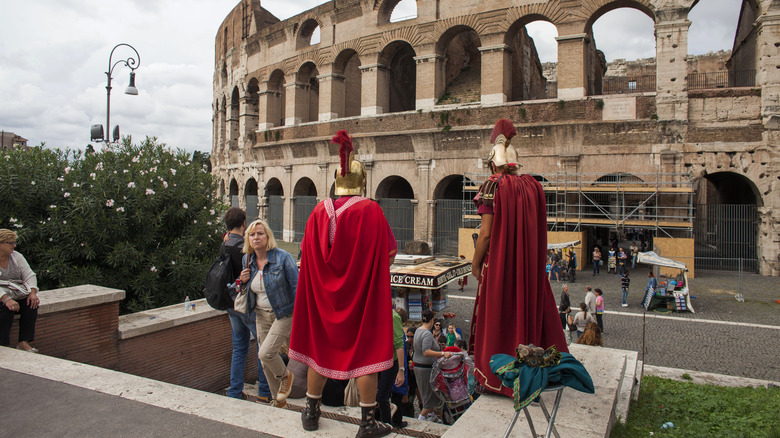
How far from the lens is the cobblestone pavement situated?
26.3 ft

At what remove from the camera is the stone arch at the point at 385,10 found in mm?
20719

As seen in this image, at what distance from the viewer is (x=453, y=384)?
15.7 ft

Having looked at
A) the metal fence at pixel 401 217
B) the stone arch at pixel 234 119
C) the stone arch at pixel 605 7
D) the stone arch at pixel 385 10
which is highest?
the stone arch at pixel 385 10

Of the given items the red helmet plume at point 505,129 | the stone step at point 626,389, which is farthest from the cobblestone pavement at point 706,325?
the red helmet plume at point 505,129

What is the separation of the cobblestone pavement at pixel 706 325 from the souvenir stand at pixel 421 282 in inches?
48.4

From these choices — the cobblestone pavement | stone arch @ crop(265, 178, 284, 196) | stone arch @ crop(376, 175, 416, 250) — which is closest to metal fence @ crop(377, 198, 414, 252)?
stone arch @ crop(376, 175, 416, 250)

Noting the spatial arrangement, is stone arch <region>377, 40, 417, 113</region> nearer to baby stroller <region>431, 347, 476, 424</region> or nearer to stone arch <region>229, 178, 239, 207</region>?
stone arch <region>229, 178, 239, 207</region>

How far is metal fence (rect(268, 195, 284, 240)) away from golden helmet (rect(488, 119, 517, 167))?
22161 millimetres

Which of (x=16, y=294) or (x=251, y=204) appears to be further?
(x=251, y=204)

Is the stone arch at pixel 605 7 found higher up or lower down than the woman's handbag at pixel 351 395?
higher up

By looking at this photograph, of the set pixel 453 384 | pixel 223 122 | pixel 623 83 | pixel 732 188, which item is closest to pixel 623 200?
pixel 732 188

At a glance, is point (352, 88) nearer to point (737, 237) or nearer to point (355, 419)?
point (737, 237)

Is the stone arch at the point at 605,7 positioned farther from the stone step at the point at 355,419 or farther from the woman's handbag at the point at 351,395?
the stone step at the point at 355,419

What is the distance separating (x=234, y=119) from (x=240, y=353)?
27.2m
